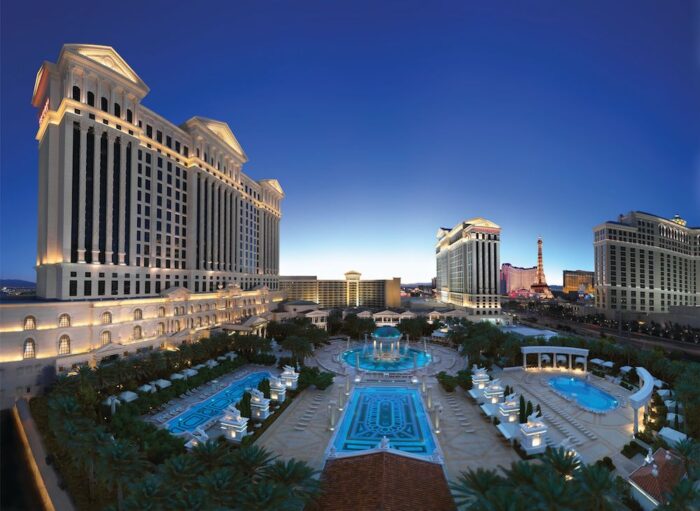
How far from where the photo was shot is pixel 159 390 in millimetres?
34875

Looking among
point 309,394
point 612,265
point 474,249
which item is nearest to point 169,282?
point 309,394

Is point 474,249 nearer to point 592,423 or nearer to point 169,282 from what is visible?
point 592,423

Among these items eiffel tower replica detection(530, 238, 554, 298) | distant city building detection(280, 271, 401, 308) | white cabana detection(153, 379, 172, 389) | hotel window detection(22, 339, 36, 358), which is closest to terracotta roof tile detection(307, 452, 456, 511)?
white cabana detection(153, 379, 172, 389)

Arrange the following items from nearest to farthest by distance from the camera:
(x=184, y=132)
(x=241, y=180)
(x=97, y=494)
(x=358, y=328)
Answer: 1. (x=97, y=494)
2. (x=184, y=132)
3. (x=358, y=328)
4. (x=241, y=180)

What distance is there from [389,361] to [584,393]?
25.6 m

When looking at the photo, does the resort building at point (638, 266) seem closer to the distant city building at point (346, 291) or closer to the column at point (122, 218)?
the distant city building at point (346, 291)

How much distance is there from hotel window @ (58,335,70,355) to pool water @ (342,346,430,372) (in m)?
35.5

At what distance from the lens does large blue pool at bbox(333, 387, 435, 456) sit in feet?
85.3

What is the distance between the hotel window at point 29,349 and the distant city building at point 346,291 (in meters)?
77.0

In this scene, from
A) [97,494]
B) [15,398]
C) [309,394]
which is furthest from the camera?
[309,394]

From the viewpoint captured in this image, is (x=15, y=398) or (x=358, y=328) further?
(x=358, y=328)

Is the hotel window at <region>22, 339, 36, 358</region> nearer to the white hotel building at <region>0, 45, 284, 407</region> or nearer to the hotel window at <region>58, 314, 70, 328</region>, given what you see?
the white hotel building at <region>0, 45, 284, 407</region>

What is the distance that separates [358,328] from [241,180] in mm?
43658

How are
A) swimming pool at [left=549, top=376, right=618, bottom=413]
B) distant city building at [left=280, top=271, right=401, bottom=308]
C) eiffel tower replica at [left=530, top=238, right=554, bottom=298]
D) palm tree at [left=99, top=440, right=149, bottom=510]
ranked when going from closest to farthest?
1. palm tree at [left=99, top=440, right=149, bottom=510]
2. swimming pool at [left=549, top=376, right=618, bottom=413]
3. distant city building at [left=280, top=271, right=401, bottom=308]
4. eiffel tower replica at [left=530, top=238, right=554, bottom=298]
